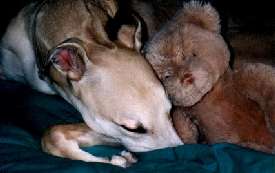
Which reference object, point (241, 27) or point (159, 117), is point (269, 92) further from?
point (241, 27)

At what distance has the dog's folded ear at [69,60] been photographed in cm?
196

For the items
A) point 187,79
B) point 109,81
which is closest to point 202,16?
point 187,79

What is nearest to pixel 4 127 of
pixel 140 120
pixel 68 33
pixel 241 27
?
pixel 68 33

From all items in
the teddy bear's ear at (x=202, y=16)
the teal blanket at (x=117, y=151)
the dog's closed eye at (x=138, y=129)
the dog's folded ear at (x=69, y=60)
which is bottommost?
the teal blanket at (x=117, y=151)

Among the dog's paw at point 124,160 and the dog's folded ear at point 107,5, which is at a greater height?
the dog's folded ear at point 107,5

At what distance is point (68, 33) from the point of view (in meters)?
2.15

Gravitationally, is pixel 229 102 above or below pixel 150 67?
below

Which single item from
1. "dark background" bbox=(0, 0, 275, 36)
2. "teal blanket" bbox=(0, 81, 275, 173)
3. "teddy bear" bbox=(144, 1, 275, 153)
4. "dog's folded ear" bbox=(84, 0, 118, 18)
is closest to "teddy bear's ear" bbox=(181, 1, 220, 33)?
"teddy bear" bbox=(144, 1, 275, 153)

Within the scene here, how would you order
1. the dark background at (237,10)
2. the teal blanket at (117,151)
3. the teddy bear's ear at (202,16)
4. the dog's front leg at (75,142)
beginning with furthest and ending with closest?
the dark background at (237,10), the teddy bear's ear at (202,16), the dog's front leg at (75,142), the teal blanket at (117,151)

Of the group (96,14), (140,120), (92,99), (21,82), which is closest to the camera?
(140,120)

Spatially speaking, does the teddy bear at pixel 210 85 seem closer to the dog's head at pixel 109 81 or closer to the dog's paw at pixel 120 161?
the dog's head at pixel 109 81

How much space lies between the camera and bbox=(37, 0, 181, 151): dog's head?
191cm

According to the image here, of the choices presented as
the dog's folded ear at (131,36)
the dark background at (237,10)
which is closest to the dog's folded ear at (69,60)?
the dog's folded ear at (131,36)

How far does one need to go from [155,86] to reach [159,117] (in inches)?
4.6
